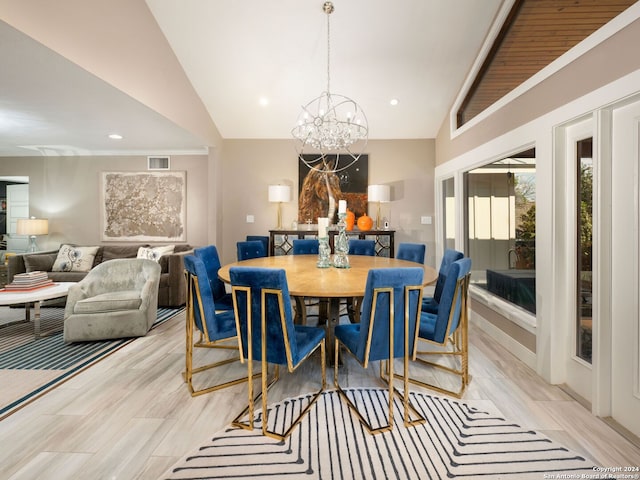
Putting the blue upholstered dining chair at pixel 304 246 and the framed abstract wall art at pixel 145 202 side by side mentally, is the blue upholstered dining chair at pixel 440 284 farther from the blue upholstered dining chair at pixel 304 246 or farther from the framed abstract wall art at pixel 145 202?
the framed abstract wall art at pixel 145 202

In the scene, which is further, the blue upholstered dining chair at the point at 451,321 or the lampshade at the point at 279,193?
the lampshade at the point at 279,193

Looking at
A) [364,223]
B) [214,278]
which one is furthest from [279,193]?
[214,278]

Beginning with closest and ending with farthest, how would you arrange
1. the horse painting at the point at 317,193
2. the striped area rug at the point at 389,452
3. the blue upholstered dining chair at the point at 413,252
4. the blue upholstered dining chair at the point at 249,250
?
1. the striped area rug at the point at 389,452
2. the blue upholstered dining chair at the point at 413,252
3. the blue upholstered dining chair at the point at 249,250
4. the horse painting at the point at 317,193

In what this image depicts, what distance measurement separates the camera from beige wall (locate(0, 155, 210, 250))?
219 inches

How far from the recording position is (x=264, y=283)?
1.75 metres

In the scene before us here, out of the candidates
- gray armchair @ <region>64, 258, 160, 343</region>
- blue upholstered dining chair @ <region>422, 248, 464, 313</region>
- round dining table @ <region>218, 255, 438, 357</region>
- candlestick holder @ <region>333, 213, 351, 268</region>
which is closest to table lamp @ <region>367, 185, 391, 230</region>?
round dining table @ <region>218, 255, 438, 357</region>

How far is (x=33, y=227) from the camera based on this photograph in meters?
5.12

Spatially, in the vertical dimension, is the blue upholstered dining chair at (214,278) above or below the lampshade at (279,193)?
below

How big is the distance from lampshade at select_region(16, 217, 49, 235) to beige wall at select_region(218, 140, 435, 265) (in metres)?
2.77

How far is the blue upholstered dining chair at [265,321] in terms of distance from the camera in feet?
5.75

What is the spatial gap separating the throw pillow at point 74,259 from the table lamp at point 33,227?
2.18 feet

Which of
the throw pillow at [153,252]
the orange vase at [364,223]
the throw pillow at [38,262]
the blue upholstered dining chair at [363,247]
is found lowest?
the throw pillow at [38,262]

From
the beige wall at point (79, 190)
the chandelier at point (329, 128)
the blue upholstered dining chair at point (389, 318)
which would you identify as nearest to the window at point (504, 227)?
the chandelier at point (329, 128)

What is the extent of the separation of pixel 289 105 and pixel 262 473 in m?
4.28
